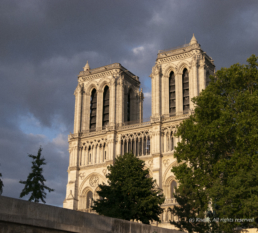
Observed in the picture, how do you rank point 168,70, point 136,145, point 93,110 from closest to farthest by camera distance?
1. point 136,145
2. point 168,70
3. point 93,110

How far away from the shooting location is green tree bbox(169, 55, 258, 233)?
84.2ft

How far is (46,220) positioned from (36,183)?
29409mm

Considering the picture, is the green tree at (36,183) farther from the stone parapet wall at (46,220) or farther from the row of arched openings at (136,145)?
the stone parapet wall at (46,220)

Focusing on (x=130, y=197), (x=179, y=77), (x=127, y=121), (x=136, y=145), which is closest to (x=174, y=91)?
(x=179, y=77)

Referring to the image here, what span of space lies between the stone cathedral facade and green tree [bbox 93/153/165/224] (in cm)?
1662

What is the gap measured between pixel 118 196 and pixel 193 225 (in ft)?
29.0

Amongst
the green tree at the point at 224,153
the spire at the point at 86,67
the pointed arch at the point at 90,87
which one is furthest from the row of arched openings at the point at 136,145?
the green tree at the point at 224,153

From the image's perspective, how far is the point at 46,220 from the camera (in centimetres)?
1505

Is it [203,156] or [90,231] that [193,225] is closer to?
[203,156]

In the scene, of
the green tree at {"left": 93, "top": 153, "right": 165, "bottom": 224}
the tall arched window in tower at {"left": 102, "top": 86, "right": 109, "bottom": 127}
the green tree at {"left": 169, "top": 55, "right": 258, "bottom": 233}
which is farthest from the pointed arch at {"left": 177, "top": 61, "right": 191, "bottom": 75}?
the green tree at {"left": 169, "top": 55, "right": 258, "bottom": 233}

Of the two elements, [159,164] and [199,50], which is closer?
[159,164]

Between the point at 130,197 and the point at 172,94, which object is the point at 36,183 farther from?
the point at 172,94

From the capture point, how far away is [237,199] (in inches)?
1014

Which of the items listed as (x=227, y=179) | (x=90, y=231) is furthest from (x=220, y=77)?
(x=90, y=231)
